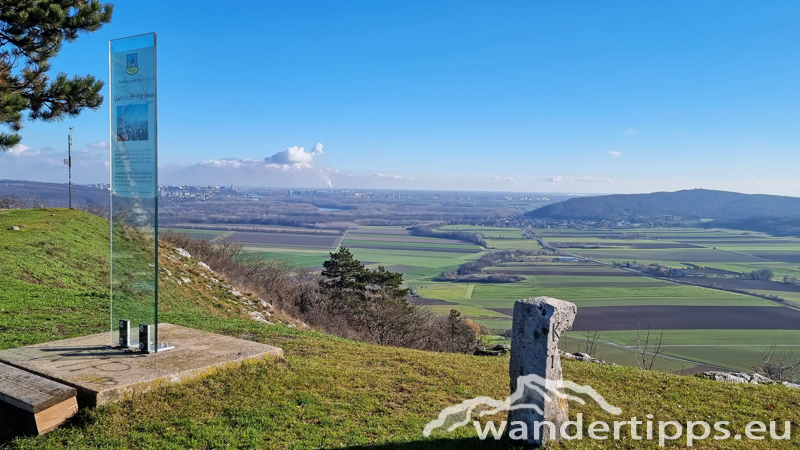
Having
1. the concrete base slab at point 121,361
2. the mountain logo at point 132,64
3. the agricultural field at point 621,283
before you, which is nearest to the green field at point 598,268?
the agricultural field at point 621,283

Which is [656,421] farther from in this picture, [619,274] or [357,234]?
[357,234]

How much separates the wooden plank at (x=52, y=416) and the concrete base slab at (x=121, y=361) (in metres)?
0.12

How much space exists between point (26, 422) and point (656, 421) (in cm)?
864

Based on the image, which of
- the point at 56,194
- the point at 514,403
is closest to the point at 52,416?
the point at 514,403

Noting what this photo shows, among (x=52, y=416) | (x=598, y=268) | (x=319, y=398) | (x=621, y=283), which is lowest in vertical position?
(x=621, y=283)

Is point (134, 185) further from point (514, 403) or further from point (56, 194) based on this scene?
point (56, 194)

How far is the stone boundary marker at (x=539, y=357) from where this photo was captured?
5.36 metres

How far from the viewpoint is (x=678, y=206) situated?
161m

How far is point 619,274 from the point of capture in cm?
Answer: 7275

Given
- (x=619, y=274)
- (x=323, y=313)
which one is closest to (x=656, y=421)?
(x=323, y=313)

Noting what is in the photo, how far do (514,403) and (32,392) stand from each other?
19.5ft

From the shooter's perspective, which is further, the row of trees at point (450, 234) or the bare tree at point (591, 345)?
the row of trees at point (450, 234)

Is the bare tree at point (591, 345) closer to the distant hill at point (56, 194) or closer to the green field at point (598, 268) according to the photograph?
the green field at point (598, 268)

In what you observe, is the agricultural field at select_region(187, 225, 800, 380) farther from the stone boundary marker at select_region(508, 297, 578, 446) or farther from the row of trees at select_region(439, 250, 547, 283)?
the stone boundary marker at select_region(508, 297, 578, 446)
